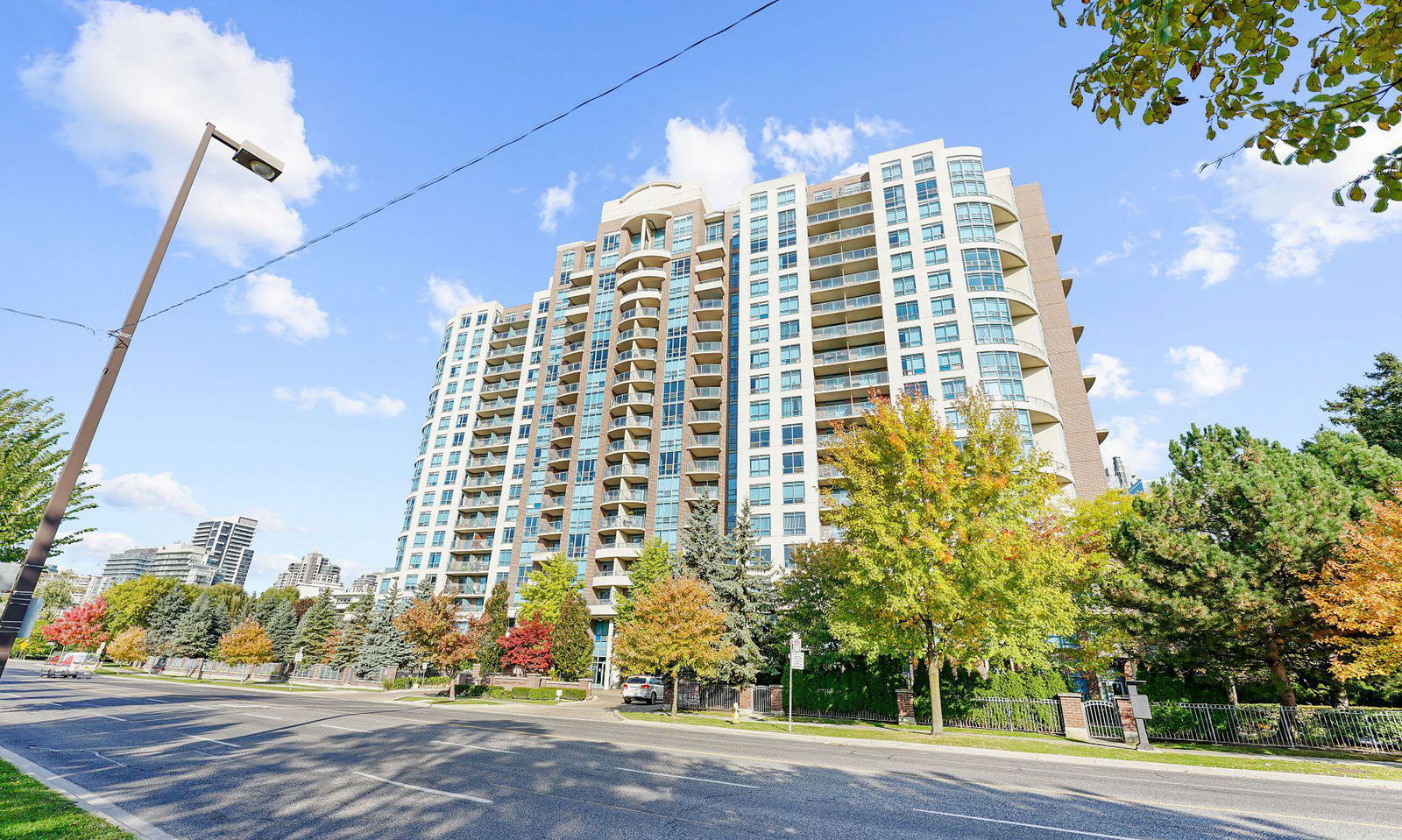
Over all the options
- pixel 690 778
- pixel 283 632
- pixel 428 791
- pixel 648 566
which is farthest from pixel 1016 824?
pixel 283 632

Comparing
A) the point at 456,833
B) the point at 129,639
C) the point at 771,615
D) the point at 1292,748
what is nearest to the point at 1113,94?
the point at 456,833

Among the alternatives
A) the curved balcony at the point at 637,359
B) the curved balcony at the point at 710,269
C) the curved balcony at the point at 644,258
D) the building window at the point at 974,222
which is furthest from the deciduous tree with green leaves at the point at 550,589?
the building window at the point at 974,222

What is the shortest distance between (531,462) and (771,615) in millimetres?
40316

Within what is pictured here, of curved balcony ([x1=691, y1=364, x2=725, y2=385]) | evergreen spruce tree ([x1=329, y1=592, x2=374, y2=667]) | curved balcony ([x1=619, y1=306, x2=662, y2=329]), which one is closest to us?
evergreen spruce tree ([x1=329, y1=592, x2=374, y2=667])

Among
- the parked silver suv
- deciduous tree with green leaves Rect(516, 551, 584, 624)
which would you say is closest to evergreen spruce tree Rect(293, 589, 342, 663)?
deciduous tree with green leaves Rect(516, 551, 584, 624)

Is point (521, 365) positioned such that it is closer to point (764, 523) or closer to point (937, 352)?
point (764, 523)

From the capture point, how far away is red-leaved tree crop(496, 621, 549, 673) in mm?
46125

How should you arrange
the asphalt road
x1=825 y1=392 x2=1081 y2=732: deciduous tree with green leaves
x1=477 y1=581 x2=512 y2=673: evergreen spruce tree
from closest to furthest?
1. the asphalt road
2. x1=825 y1=392 x2=1081 y2=732: deciduous tree with green leaves
3. x1=477 y1=581 x2=512 y2=673: evergreen spruce tree

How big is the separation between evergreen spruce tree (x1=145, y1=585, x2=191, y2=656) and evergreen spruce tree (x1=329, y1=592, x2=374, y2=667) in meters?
26.2

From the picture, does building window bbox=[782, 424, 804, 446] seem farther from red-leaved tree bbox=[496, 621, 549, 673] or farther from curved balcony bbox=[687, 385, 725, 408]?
red-leaved tree bbox=[496, 621, 549, 673]

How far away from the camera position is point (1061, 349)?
2073 inches

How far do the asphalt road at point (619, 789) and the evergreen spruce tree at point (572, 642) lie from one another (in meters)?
29.1

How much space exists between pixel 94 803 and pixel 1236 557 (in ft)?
98.1

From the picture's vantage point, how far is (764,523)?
1959 inches
